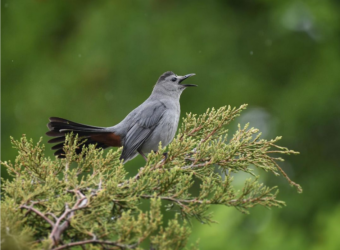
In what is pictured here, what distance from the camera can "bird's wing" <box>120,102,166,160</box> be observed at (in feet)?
12.8

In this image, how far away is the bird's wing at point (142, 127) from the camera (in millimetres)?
3889

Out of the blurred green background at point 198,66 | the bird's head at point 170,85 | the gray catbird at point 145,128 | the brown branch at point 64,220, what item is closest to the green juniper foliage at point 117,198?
the brown branch at point 64,220

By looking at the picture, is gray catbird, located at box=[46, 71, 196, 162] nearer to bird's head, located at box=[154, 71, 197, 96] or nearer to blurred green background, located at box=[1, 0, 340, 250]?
bird's head, located at box=[154, 71, 197, 96]

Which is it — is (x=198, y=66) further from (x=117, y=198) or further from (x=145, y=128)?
(x=117, y=198)

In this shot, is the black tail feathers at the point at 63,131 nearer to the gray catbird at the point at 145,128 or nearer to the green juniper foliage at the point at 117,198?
the gray catbird at the point at 145,128

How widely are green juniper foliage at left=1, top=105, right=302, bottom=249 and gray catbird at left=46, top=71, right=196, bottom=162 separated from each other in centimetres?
101

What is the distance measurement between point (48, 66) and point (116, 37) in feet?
4.71

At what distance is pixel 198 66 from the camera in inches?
335

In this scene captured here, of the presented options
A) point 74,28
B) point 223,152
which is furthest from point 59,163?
point 74,28

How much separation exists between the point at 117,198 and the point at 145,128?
1968 mm

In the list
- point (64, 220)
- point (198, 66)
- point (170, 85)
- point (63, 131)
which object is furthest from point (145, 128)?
point (198, 66)

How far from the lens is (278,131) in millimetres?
8281

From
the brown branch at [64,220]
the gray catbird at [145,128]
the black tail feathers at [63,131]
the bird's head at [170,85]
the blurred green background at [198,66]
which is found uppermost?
the blurred green background at [198,66]

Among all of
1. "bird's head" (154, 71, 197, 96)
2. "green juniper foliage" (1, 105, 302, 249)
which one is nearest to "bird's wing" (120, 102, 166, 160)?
"bird's head" (154, 71, 197, 96)
